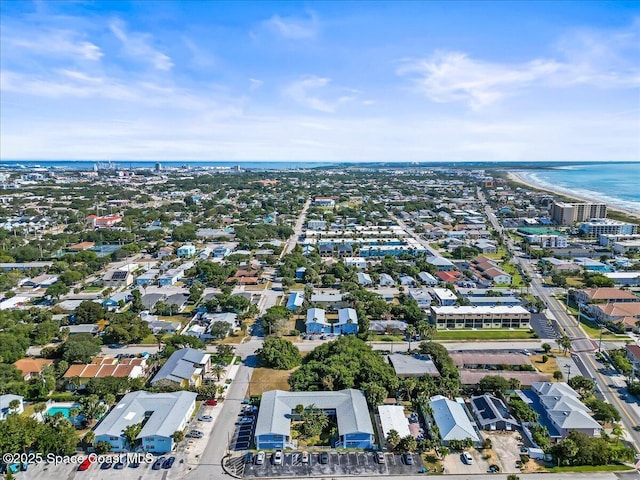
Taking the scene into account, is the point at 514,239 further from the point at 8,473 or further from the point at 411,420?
the point at 8,473

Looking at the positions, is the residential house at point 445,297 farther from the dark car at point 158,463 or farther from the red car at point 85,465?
the red car at point 85,465

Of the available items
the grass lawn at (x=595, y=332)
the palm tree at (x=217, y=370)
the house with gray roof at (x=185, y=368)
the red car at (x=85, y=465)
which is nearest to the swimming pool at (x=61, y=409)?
the red car at (x=85, y=465)

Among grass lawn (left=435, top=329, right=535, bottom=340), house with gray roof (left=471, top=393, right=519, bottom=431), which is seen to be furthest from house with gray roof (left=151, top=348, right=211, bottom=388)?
grass lawn (left=435, top=329, right=535, bottom=340)

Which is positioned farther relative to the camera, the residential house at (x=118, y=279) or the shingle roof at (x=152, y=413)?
the residential house at (x=118, y=279)

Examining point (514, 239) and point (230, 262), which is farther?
point (514, 239)

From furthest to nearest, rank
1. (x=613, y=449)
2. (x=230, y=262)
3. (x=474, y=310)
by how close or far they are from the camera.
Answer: (x=230, y=262)
(x=474, y=310)
(x=613, y=449)

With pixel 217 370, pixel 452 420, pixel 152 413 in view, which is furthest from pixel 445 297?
pixel 152 413

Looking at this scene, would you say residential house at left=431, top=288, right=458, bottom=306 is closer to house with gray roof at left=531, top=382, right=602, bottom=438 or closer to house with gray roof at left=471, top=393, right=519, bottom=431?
house with gray roof at left=531, top=382, right=602, bottom=438

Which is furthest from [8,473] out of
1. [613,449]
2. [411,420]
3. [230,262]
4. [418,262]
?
[418,262]
